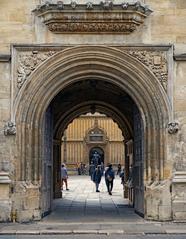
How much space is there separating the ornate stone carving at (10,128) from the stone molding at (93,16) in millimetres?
2526

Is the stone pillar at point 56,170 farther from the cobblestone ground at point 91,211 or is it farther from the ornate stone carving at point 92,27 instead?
the ornate stone carving at point 92,27

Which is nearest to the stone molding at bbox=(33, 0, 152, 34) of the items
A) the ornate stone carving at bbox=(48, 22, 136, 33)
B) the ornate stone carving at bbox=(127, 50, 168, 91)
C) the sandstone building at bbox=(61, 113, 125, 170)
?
the ornate stone carving at bbox=(48, 22, 136, 33)

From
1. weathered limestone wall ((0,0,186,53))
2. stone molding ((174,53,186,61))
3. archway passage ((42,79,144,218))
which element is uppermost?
weathered limestone wall ((0,0,186,53))

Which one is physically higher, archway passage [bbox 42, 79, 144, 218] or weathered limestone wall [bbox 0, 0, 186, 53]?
weathered limestone wall [bbox 0, 0, 186, 53]

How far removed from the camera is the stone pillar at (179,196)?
1421 cm

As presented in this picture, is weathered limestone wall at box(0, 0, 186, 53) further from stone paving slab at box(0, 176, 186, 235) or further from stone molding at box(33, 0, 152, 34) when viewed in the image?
stone paving slab at box(0, 176, 186, 235)

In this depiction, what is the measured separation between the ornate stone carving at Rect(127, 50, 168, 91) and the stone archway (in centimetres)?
12

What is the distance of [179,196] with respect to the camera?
563 inches

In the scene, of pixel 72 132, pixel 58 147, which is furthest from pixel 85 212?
pixel 72 132

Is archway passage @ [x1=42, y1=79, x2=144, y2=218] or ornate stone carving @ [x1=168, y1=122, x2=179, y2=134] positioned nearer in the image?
ornate stone carving @ [x1=168, y1=122, x2=179, y2=134]

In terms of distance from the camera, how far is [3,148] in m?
14.4

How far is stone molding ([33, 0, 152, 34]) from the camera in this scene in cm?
1434

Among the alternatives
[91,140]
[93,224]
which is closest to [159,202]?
[93,224]

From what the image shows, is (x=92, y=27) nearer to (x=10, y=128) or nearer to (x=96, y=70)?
(x=96, y=70)
